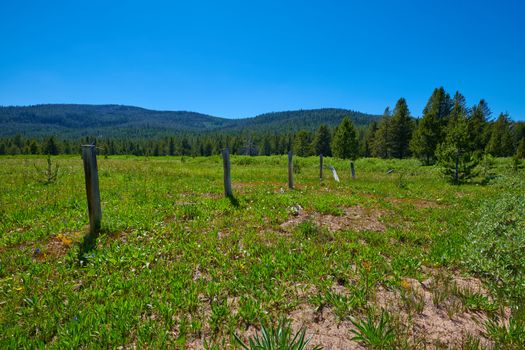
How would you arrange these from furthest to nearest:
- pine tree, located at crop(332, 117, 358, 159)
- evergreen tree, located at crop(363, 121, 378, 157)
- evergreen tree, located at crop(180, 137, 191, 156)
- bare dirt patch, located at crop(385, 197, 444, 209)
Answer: evergreen tree, located at crop(180, 137, 191, 156) < evergreen tree, located at crop(363, 121, 378, 157) < pine tree, located at crop(332, 117, 358, 159) < bare dirt patch, located at crop(385, 197, 444, 209)

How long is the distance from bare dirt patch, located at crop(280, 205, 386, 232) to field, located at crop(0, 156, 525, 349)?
0.30 feet

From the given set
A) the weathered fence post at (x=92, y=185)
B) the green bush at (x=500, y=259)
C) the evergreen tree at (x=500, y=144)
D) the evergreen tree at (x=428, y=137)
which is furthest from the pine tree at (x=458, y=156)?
the evergreen tree at (x=500, y=144)

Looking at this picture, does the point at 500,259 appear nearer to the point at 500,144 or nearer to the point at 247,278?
the point at 247,278

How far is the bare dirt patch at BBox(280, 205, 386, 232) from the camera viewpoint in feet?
23.1

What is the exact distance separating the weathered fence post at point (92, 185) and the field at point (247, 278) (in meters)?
0.31

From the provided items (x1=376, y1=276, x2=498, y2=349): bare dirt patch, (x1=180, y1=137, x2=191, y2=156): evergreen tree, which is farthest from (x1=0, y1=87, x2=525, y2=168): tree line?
(x1=180, y1=137, x2=191, y2=156): evergreen tree

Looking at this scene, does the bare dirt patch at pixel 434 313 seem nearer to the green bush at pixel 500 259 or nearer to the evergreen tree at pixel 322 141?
the green bush at pixel 500 259

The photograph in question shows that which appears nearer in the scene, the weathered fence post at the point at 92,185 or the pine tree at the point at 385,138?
the weathered fence post at the point at 92,185

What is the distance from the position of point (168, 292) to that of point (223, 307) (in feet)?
3.19

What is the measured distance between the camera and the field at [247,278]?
→ 10.3 feet

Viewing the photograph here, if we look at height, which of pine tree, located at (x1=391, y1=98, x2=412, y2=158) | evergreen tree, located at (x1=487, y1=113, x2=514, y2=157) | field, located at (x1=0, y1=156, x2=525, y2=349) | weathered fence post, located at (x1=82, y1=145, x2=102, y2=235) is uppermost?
pine tree, located at (x1=391, y1=98, x2=412, y2=158)

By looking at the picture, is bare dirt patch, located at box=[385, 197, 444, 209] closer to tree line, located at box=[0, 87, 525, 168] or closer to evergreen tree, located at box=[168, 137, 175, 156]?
tree line, located at box=[0, 87, 525, 168]

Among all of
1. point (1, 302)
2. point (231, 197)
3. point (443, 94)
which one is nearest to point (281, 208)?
point (231, 197)

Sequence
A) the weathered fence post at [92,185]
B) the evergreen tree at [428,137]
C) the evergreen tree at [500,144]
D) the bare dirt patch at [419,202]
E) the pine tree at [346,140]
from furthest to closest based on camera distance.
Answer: the evergreen tree at [500,144], the pine tree at [346,140], the evergreen tree at [428,137], the bare dirt patch at [419,202], the weathered fence post at [92,185]
